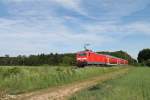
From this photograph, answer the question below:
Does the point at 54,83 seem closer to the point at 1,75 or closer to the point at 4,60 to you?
the point at 1,75

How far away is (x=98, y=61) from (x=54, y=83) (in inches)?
1585

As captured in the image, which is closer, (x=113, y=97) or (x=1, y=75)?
(x=113, y=97)

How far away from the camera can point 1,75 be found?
91.8 feet

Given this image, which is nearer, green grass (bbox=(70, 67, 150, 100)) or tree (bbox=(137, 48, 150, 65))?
green grass (bbox=(70, 67, 150, 100))

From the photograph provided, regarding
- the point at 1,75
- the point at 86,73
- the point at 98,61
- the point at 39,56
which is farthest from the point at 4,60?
the point at 1,75

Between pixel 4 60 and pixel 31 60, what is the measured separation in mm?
12261

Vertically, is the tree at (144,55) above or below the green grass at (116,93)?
above

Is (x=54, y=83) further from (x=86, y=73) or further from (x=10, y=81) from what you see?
(x=86, y=73)

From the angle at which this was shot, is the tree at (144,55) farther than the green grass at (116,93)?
Yes

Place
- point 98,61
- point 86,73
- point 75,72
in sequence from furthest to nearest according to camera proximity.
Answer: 1. point 98,61
2. point 86,73
3. point 75,72

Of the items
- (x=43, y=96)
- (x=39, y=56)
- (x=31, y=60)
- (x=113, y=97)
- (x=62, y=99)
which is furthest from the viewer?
(x=39, y=56)

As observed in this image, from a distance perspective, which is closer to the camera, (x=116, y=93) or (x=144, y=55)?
(x=116, y=93)

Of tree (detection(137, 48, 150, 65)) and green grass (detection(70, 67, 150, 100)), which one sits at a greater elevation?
tree (detection(137, 48, 150, 65))

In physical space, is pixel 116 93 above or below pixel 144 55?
below
